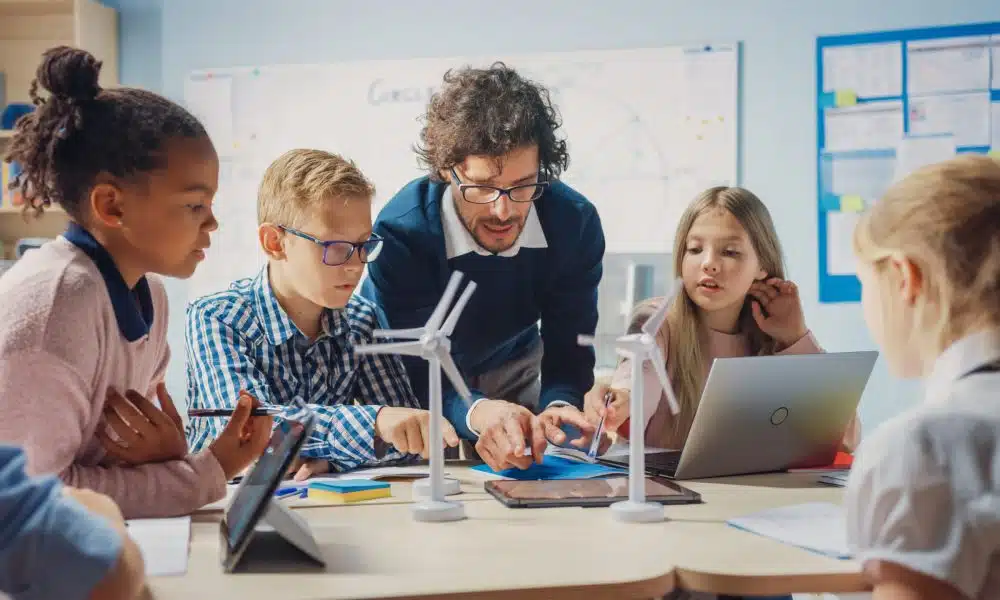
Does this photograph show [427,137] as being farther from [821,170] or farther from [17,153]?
[821,170]

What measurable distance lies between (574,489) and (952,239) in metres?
0.70

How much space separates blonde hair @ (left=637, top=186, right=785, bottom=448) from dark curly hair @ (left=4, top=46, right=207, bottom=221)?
1.30 meters

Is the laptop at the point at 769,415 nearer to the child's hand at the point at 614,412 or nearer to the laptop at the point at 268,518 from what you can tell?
the child's hand at the point at 614,412

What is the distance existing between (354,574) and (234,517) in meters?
0.19

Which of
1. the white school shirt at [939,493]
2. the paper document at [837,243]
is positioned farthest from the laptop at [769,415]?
the paper document at [837,243]

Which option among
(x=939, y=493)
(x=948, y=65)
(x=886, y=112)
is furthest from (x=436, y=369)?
(x=948, y=65)

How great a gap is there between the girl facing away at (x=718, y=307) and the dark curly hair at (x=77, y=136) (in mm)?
1207

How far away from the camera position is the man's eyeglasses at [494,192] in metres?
2.11

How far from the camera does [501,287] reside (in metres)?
2.33

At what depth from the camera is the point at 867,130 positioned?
3.79m

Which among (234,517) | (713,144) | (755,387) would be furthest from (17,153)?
(713,144)

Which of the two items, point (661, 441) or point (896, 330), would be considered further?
point (661, 441)

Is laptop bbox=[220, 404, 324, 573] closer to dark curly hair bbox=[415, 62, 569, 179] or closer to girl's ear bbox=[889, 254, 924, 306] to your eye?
girl's ear bbox=[889, 254, 924, 306]

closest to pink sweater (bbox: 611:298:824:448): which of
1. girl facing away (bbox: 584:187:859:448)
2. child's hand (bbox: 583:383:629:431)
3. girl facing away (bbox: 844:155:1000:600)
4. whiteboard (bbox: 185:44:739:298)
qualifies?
girl facing away (bbox: 584:187:859:448)
